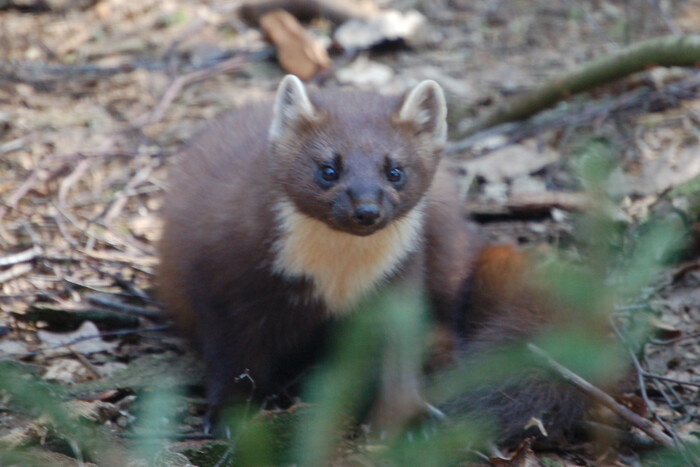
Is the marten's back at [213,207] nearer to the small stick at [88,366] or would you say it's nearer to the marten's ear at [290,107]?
the marten's ear at [290,107]

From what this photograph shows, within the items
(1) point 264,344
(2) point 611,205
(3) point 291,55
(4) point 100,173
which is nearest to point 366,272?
(1) point 264,344

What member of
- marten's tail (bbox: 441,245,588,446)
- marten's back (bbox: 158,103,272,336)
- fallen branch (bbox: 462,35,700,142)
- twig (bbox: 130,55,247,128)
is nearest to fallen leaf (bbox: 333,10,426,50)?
twig (bbox: 130,55,247,128)

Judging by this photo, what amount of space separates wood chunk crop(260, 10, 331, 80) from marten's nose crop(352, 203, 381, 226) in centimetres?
402

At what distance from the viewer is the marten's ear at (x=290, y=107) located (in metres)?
3.86

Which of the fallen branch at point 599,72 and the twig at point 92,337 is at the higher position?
the fallen branch at point 599,72

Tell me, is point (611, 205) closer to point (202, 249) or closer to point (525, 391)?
point (525, 391)

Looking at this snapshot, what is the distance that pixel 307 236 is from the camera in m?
3.90

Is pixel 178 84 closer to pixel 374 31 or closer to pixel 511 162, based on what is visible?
pixel 374 31

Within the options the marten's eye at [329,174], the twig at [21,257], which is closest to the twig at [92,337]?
the twig at [21,257]

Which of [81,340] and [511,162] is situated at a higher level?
[511,162]

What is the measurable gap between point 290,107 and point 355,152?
19.4 inches

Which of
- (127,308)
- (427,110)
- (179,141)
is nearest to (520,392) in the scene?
(427,110)

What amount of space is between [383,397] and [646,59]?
11.8 ft

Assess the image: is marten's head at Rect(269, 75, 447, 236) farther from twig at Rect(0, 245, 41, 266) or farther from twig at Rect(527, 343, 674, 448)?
twig at Rect(0, 245, 41, 266)
